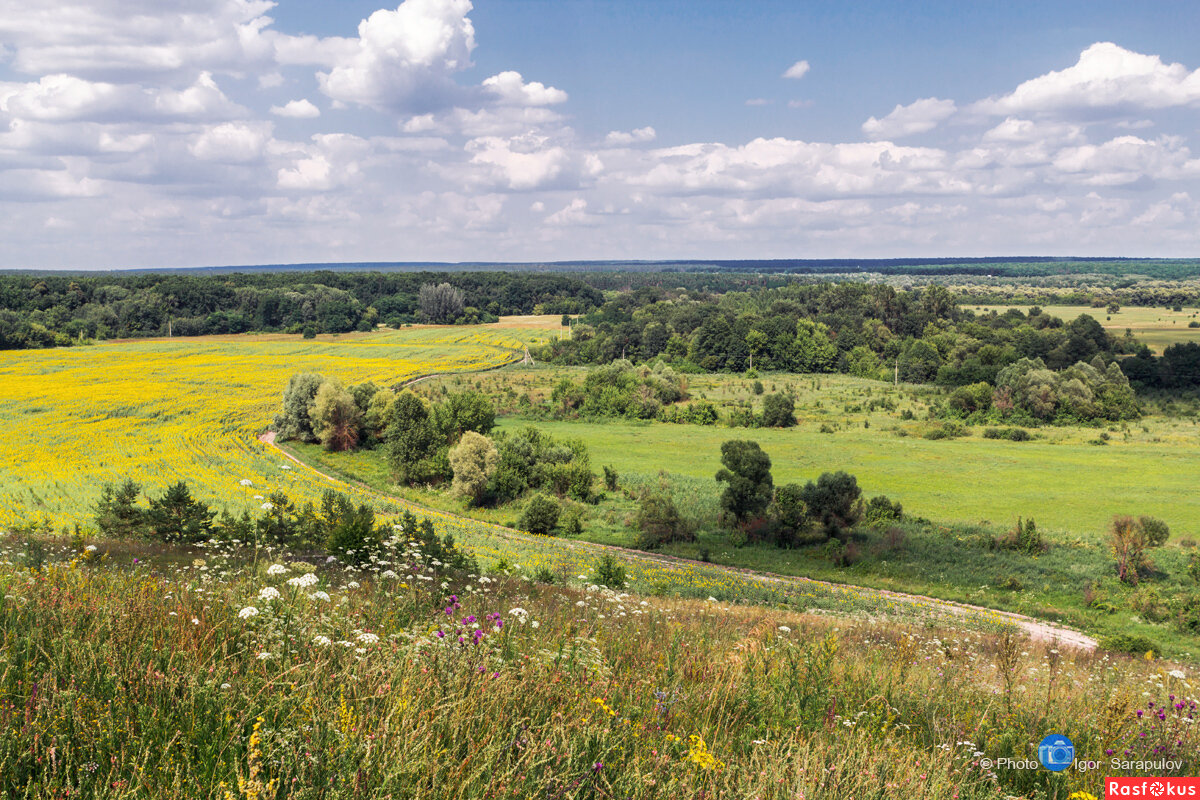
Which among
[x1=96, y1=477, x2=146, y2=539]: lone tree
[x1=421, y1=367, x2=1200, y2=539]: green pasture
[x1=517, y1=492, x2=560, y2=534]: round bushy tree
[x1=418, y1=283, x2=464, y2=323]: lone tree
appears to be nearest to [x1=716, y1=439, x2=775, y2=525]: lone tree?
[x1=421, y1=367, x2=1200, y2=539]: green pasture

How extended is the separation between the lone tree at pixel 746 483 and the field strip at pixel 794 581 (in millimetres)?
5161

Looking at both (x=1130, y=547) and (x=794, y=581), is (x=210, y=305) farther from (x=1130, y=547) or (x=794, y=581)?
(x=1130, y=547)

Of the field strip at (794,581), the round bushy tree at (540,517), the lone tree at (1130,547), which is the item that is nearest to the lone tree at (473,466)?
the field strip at (794,581)

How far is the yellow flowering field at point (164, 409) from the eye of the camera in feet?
126

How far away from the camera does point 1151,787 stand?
464 centimetres

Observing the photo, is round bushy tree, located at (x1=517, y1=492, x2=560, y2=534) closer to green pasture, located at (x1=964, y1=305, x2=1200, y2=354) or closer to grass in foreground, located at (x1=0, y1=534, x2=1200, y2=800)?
grass in foreground, located at (x1=0, y1=534, x2=1200, y2=800)

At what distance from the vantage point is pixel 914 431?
70.0 m

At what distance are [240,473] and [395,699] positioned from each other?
146ft

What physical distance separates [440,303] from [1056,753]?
165460 mm

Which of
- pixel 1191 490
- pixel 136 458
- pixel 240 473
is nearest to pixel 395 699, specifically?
pixel 240 473

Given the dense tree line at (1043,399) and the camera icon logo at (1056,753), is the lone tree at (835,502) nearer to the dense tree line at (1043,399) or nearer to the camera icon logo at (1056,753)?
the camera icon logo at (1056,753)

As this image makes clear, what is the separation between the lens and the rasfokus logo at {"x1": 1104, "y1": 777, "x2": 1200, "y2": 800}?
455cm

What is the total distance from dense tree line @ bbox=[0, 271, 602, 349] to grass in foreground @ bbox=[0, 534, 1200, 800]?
393 ft

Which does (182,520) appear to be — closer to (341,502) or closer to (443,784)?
(341,502)
